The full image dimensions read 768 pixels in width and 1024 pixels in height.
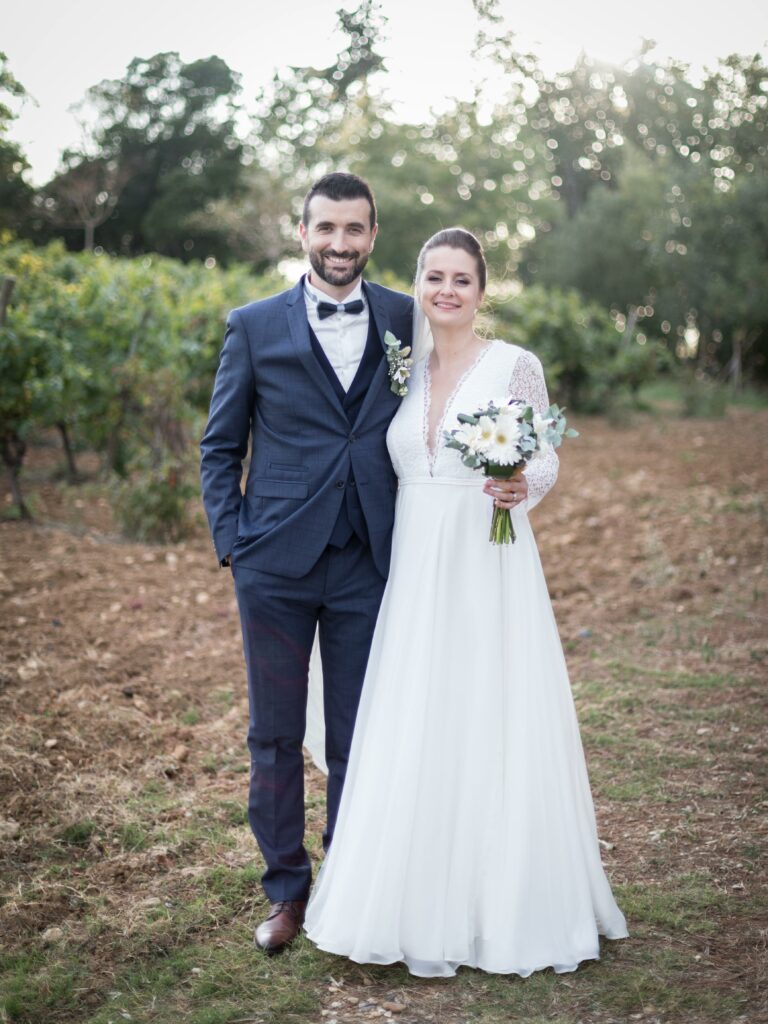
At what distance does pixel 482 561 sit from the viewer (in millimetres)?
3217

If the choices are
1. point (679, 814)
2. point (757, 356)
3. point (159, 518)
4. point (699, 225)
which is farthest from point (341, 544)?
point (757, 356)

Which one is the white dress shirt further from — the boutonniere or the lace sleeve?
the lace sleeve

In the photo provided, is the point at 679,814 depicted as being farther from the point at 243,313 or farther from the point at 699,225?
the point at 699,225

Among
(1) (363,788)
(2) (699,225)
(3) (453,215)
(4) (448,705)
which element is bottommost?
(1) (363,788)

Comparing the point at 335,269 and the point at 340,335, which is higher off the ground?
the point at 335,269

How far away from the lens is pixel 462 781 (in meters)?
3.14

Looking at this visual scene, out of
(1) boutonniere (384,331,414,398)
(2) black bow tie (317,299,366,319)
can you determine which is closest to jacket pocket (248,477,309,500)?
(1) boutonniere (384,331,414,398)

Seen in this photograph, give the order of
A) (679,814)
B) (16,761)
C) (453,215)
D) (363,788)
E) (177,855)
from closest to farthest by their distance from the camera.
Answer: (363,788)
(177,855)
(679,814)
(16,761)
(453,215)

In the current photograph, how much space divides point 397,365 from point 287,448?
0.45 meters

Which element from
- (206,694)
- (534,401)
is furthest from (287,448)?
(206,694)

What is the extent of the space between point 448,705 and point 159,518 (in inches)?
224

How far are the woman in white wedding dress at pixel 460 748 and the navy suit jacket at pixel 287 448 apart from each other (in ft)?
0.34

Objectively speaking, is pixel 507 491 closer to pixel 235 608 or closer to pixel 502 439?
pixel 502 439

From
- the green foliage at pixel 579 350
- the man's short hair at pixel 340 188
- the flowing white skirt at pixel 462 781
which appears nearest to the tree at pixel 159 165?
the green foliage at pixel 579 350
